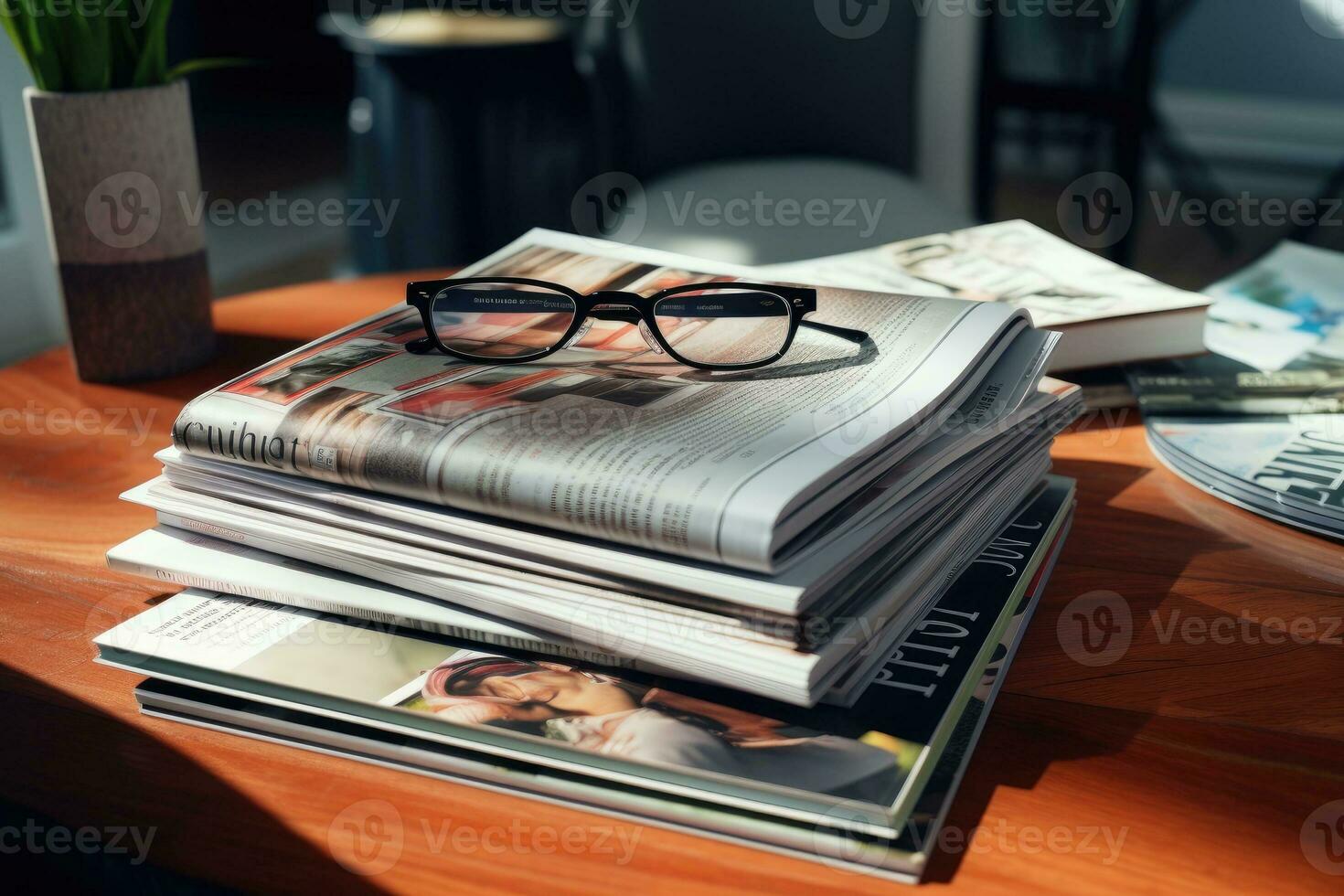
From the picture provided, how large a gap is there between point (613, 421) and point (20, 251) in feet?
7.48

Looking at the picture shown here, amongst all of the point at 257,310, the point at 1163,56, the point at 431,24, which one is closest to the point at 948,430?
the point at 257,310

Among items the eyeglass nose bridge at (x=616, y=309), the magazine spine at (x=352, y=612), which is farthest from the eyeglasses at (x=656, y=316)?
the magazine spine at (x=352, y=612)

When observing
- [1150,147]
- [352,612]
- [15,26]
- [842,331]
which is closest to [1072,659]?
[842,331]

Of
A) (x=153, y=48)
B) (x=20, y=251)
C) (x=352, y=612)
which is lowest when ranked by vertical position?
(x=20, y=251)

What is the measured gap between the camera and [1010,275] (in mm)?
753

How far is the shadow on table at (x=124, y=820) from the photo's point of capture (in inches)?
14.6

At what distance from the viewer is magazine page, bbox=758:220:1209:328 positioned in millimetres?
705

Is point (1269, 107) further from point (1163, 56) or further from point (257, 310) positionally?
point (257, 310)

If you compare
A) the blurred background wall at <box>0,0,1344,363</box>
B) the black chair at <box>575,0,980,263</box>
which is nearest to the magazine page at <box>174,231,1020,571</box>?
the black chair at <box>575,0,980,263</box>

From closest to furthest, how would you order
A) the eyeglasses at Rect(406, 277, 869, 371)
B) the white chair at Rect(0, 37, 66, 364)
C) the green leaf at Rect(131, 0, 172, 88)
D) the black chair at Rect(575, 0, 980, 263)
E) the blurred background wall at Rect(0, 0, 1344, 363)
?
1. the eyeglasses at Rect(406, 277, 869, 371)
2. the green leaf at Rect(131, 0, 172, 88)
3. the black chair at Rect(575, 0, 980, 263)
4. the blurred background wall at Rect(0, 0, 1344, 363)
5. the white chair at Rect(0, 37, 66, 364)

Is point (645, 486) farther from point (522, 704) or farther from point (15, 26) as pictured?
point (15, 26)

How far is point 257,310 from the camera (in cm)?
101

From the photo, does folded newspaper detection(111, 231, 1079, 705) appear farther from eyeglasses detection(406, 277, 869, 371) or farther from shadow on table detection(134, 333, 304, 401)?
shadow on table detection(134, 333, 304, 401)

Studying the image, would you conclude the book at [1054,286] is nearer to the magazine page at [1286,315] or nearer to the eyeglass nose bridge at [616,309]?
the magazine page at [1286,315]
